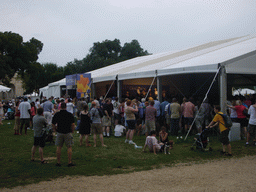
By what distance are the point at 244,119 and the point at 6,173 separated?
24.7 feet

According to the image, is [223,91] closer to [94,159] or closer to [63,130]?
[94,159]

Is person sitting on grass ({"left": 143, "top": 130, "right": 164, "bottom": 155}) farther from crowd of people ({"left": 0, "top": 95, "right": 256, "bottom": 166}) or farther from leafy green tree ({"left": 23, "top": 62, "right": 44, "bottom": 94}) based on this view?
leafy green tree ({"left": 23, "top": 62, "right": 44, "bottom": 94})

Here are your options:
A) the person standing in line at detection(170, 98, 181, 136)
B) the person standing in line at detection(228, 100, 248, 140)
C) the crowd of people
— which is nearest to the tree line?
the crowd of people

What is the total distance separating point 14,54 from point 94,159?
30169 millimetres

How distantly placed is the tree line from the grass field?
25805 millimetres

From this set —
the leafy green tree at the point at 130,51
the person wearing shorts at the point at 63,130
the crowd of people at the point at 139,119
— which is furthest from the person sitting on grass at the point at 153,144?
the leafy green tree at the point at 130,51

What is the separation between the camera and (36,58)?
116 ft

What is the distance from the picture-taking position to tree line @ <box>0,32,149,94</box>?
3184cm

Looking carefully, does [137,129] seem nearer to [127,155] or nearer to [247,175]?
[127,155]

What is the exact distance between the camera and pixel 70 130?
230 inches

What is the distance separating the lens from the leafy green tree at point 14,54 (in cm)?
3086

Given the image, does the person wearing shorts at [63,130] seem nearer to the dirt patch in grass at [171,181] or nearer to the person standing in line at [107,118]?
the dirt patch in grass at [171,181]

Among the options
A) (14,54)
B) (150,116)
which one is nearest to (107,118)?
(150,116)

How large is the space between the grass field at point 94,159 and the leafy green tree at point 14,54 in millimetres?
24908
